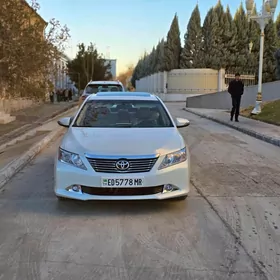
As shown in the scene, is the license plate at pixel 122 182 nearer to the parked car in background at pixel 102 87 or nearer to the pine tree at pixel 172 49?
the parked car in background at pixel 102 87

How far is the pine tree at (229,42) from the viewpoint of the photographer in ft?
143

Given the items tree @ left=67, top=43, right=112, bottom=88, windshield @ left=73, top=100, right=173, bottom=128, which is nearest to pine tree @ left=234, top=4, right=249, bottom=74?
tree @ left=67, top=43, right=112, bottom=88

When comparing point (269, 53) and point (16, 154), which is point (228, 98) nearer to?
point (269, 53)

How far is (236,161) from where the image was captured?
8.91 m

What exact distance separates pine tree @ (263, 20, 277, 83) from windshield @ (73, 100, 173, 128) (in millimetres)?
38850

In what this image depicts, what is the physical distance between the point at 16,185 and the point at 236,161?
187 inches

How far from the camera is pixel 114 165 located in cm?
494

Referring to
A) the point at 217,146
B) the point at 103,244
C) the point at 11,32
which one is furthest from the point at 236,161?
the point at 11,32

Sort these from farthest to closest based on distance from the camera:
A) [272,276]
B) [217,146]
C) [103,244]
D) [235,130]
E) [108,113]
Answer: [235,130] < [217,146] < [108,113] < [103,244] < [272,276]

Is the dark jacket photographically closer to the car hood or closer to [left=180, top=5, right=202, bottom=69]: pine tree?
the car hood

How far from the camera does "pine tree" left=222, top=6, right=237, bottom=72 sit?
4356 centimetres

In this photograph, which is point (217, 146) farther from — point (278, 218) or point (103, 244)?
point (103, 244)

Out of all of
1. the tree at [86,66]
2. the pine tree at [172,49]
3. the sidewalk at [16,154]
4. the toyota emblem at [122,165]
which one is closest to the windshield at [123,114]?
the toyota emblem at [122,165]

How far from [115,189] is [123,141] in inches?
26.5
